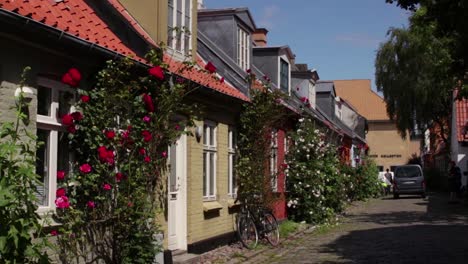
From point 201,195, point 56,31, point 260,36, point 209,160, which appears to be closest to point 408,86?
point 260,36

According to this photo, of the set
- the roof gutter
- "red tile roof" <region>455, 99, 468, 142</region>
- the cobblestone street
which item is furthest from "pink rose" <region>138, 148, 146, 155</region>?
"red tile roof" <region>455, 99, 468, 142</region>

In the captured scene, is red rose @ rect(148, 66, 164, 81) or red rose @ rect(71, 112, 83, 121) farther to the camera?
red rose @ rect(148, 66, 164, 81)

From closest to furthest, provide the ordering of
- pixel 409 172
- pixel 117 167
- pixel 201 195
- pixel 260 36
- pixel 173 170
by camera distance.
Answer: pixel 117 167 → pixel 173 170 → pixel 201 195 → pixel 260 36 → pixel 409 172

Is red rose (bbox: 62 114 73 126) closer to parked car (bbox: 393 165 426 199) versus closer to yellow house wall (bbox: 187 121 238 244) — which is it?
yellow house wall (bbox: 187 121 238 244)

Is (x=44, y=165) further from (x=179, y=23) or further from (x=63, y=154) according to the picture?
(x=179, y=23)

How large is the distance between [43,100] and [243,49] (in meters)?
11.0

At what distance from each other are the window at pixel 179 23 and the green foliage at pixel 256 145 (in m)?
2.33

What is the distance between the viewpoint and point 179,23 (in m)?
12.3

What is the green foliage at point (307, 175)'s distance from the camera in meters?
18.7

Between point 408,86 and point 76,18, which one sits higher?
point 408,86

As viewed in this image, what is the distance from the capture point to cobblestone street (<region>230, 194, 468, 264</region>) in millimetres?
11812

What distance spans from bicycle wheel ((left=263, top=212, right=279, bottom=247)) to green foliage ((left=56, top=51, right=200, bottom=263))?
543 centimetres

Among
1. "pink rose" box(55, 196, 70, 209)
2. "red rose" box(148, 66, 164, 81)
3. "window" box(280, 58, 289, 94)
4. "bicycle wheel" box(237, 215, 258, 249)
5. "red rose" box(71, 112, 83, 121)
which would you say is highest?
"window" box(280, 58, 289, 94)

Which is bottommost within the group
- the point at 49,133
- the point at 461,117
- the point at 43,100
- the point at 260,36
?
the point at 49,133
